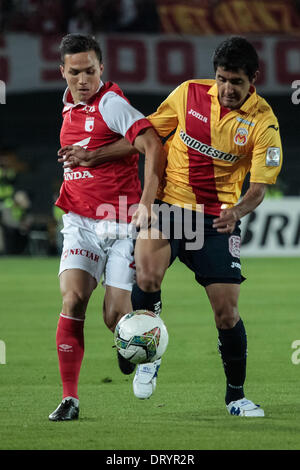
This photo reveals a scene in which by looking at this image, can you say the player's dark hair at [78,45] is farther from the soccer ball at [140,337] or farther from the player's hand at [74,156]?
the soccer ball at [140,337]

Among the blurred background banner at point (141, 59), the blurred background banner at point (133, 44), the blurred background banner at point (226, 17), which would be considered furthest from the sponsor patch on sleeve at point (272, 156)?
the blurred background banner at point (226, 17)

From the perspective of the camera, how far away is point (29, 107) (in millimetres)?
23438

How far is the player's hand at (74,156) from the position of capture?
17.2 ft

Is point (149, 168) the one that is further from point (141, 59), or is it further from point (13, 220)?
point (141, 59)

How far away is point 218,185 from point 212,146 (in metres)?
0.24

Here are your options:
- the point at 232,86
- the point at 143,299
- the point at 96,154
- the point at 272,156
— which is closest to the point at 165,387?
the point at 143,299

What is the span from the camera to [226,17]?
2023cm

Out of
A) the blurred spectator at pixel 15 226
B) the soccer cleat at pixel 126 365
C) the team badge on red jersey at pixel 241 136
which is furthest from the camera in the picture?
the blurred spectator at pixel 15 226

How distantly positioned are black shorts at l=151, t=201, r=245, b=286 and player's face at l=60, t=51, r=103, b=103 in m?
0.80

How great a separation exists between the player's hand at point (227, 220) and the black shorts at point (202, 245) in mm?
235

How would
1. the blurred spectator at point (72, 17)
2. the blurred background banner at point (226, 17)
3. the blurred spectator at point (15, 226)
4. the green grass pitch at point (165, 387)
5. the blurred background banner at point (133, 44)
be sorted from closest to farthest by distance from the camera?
the green grass pitch at point (165, 387)
the blurred spectator at point (15, 226)
the blurred background banner at point (133, 44)
the blurred background banner at point (226, 17)
the blurred spectator at point (72, 17)

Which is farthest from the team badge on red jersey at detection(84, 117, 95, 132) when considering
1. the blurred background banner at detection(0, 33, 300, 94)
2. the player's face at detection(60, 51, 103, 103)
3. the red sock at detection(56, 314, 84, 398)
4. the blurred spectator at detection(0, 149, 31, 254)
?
the blurred background banner at detection(0, 33, 300, 94)
